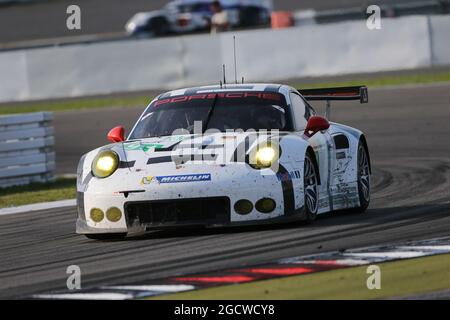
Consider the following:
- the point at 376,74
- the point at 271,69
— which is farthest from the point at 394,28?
the point at 271,69

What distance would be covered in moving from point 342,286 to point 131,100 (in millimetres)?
18555

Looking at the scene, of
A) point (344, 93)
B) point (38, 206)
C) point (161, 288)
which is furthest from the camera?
point (38, 206)

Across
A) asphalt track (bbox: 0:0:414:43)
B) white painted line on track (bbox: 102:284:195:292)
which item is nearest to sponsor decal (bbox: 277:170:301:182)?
white painted line on track (bbox: 102:284:195:292)

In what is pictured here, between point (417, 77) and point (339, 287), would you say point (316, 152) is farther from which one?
point (417, 77)

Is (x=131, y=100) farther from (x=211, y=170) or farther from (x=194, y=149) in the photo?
(x=211, y=170)

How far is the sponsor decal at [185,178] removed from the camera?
895cm

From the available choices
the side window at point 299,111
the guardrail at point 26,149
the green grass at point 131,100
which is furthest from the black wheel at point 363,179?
the green grass at point 131,100

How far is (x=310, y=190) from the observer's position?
945 cm

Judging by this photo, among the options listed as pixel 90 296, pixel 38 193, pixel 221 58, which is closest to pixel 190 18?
pixel 221 58

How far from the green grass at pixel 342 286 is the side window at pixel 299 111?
9.88 ft

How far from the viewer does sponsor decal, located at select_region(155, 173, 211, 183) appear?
895 centimetres

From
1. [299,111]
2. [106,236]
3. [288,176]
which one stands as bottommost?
[106,236]

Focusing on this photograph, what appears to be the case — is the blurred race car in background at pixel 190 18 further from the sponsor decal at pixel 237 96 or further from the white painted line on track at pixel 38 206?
the sponsor decal at pixel 237 96
